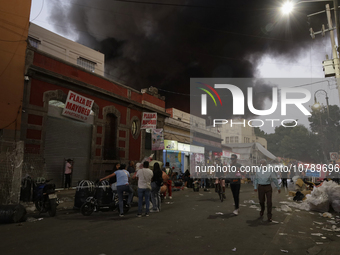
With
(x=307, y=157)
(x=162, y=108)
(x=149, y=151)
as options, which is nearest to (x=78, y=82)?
(x=149, y=151)

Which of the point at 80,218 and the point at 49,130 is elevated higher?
the point at 49,130

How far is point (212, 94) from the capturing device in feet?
84.1

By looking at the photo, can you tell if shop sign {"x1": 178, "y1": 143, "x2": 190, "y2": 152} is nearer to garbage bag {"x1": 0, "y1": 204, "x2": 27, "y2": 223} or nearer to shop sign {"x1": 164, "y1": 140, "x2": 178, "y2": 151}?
shop sign {"x1": 164, "y1": 140, "x2": 178, "y2": 151}

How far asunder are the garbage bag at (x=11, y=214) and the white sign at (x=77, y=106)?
28.4 ft

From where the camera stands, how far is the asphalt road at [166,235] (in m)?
4.75

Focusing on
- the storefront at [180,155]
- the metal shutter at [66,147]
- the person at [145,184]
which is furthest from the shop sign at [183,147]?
the person at [145,184]

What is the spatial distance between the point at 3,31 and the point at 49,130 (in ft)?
18.4

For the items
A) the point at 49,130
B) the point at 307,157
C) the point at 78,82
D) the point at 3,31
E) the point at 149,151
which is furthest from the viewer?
the point at 307,157

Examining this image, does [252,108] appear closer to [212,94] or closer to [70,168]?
[212,94]

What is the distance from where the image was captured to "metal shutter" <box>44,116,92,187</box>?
1468cm

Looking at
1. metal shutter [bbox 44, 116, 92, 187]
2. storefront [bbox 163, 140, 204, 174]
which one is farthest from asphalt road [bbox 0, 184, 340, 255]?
storefront [bbox 163, 140, 204, 174]

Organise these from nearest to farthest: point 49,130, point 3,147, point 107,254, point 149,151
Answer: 1. point 107,254
2. point 3,147
3. point 49,130
4. point 149,151

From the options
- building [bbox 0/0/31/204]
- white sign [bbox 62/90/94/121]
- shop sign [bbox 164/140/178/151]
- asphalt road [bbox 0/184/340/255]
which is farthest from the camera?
shop sign [bbox 164/140/178/151]

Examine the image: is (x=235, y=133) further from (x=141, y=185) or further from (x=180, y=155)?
(x=141, y=185)
